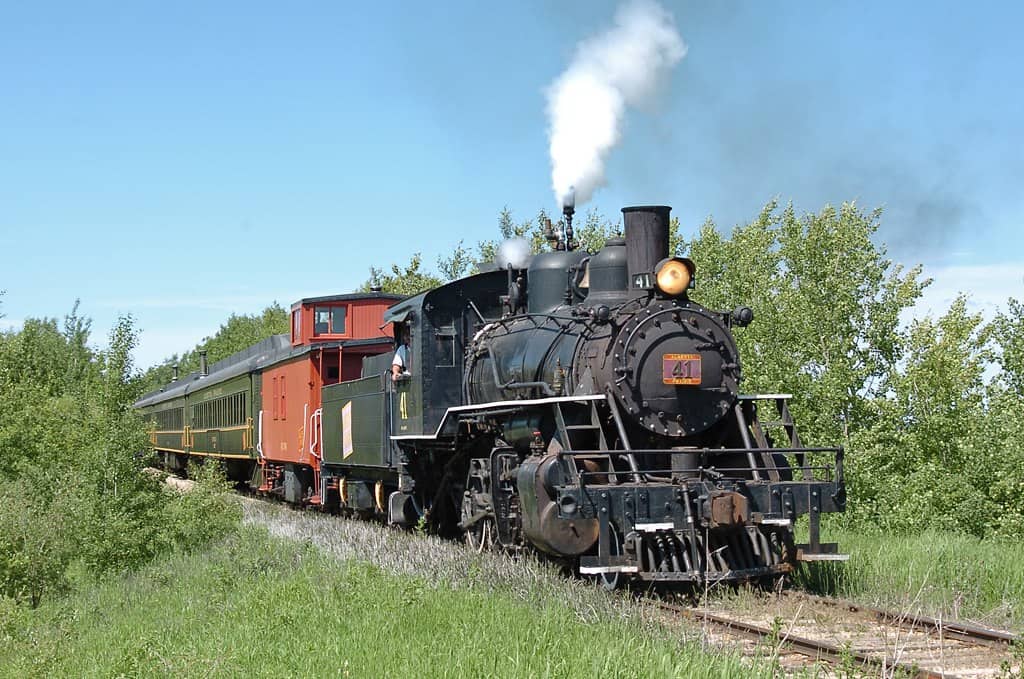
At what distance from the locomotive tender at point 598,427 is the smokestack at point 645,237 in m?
0.01

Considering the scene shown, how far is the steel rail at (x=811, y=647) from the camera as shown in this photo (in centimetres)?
595

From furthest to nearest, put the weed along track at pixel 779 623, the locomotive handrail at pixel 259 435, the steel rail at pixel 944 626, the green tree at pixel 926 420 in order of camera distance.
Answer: the locomotive handrail at pixel 259 435 < the green tree at pixel 926 420 < the steel rail at pixel 944 626 < the weed along track at pixel 779 623

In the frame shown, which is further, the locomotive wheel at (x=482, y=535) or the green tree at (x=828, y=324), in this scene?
the green tree at (x=828, y=324)

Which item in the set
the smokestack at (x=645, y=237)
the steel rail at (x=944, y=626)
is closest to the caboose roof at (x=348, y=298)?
the smokestack at (x=645, y=237)

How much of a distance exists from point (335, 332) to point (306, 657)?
12.6 meters

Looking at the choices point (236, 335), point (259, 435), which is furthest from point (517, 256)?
point (236, 335)

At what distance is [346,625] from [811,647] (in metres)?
3.02

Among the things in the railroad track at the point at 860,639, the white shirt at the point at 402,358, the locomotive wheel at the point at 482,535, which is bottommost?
the railroad track at the point at 860,639

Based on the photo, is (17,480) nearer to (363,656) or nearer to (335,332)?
(335,332)

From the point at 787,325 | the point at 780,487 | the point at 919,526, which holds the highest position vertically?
the point at 787,325

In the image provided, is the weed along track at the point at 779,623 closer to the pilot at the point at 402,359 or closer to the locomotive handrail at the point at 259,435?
the pilot at the point at 402,359

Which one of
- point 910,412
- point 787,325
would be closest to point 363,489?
point 787,325

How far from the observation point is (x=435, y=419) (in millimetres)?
12273

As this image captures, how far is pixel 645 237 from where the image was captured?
9.87 metres
